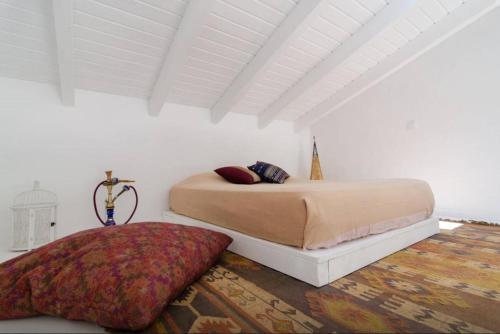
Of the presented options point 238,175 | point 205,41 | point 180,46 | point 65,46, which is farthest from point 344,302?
point 65,46

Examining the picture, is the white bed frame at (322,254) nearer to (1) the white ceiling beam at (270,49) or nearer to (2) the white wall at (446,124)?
(2) the white wall at (446,124)

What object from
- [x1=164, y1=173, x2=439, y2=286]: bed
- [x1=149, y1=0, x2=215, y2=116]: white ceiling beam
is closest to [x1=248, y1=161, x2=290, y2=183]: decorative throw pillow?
[x1=164, y1=173, x2=439, y2=286]: bed

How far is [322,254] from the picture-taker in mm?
1363

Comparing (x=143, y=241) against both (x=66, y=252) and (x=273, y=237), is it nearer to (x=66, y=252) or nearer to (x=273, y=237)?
(x=66, y=252)

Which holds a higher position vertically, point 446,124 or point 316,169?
point 446,124

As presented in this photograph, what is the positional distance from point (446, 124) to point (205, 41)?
3.30m

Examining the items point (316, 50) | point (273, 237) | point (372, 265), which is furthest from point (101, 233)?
point (316, 50)

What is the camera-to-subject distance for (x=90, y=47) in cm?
232

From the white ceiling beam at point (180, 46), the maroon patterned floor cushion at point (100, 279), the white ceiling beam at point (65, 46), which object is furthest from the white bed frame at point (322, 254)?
the white ceiling beam at point (65, 46)

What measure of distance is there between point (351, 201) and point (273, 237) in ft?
1.84

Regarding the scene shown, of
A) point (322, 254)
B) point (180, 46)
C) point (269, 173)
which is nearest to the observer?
point (322, 254)

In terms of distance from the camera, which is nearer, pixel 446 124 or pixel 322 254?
pixel 322 254

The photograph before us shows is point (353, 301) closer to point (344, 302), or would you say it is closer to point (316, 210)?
point (344, 302)

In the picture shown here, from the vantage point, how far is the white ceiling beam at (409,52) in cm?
297
